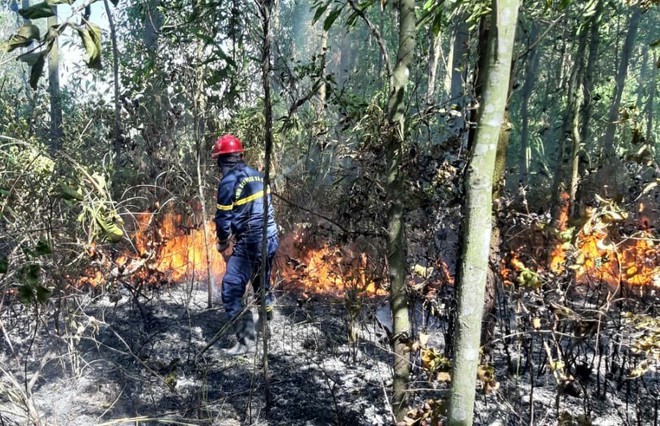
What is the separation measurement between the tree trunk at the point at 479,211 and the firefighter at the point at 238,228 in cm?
334

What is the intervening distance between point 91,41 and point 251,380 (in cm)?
311

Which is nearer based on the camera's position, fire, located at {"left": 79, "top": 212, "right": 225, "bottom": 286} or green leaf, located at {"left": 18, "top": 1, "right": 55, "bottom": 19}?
green leaf, located at {"left": 18, "top": 1, "right": 55, "bottom": 19}

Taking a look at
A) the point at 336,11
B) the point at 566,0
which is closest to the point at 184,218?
the point at 336,11

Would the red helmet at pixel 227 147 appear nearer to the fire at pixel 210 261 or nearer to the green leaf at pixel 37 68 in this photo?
the fire at pixel 210 261

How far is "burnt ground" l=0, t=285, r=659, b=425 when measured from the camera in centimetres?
372

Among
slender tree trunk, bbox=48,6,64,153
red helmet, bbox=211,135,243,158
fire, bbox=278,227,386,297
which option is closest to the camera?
red helmet, bbox=211,135,243,158

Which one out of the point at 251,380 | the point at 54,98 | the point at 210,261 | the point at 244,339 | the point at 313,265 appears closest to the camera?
the point at 251,380

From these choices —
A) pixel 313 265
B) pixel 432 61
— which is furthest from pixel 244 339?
pixel 432 61

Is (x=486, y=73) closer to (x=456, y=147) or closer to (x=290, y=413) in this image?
(x=456, y=147)

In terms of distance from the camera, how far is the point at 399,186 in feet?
9.87

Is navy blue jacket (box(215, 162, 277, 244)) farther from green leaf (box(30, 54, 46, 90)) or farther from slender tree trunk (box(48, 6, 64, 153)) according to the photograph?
slender tree trunk (box(48, 6, 64, 153))

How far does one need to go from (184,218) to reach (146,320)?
2564mm

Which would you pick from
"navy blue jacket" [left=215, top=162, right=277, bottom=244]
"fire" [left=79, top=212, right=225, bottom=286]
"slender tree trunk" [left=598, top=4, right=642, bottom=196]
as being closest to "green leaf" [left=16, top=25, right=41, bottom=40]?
"navy blue jacket" [left=215, top=162, right=277, bottom=244]

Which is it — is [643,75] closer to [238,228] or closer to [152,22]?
[238,228]
